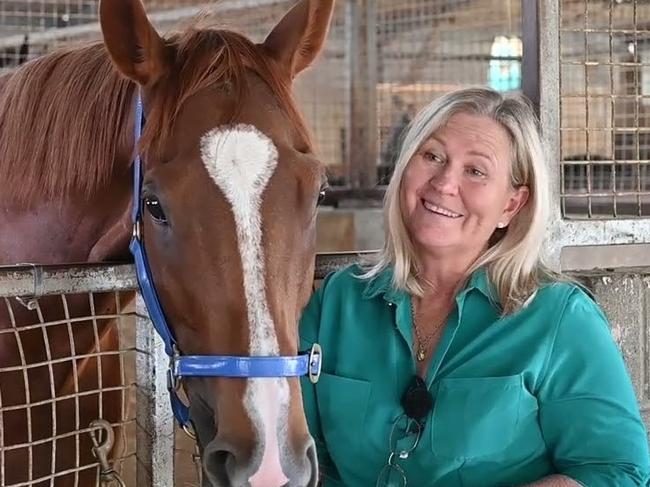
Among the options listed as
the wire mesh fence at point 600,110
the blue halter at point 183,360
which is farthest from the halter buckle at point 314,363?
the wire mesh fence at point 600,110

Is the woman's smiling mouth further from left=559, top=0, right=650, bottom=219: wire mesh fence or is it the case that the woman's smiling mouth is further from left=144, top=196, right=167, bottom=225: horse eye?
left=559, top=0, right=650, bottom=219: wire mesh fence

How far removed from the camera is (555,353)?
4.33ft

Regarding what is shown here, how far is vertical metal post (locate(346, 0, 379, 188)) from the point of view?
5.66 m

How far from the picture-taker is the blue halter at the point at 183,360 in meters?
1.16

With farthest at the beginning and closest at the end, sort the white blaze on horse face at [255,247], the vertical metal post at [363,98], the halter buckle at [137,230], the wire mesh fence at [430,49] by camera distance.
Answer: the wire mesh fence at [430,49] → the vertical metal post at [363,98] → the halter buckle at [137,230] → the white blaze on horse face at [255,247]

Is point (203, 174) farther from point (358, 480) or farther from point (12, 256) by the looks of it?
point (12, 256)

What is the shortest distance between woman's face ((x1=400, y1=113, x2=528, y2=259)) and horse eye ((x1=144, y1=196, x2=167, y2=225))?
45cm

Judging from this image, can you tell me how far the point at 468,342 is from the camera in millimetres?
1384

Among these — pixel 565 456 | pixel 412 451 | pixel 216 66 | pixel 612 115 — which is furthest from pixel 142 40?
pixel 612 115

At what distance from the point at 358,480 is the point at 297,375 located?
0.33 metres

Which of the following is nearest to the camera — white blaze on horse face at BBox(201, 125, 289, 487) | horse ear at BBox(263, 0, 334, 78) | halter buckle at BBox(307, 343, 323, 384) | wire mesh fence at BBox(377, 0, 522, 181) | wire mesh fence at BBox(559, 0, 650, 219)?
white blaze on horse face at BBox(201, 125, 289, 487)

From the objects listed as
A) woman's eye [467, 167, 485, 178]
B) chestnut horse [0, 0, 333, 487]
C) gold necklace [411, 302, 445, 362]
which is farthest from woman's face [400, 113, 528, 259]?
chestnut horse [0, 0, 333, 487]

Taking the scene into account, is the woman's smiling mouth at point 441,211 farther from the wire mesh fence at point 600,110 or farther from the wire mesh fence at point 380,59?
the wire mesh fence at point 380,59

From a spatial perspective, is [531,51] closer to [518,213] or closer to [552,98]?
[552,98]
